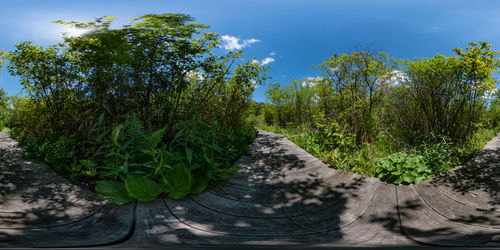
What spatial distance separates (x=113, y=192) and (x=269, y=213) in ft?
5.93

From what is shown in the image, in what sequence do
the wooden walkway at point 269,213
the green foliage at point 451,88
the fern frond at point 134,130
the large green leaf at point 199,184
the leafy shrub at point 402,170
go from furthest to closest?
the green foliage at point 451,88 < the leafy shrub at point 402,170 < the fern frond at point 134,130 < the large green leaf at point 199,184 < the wooden walkway at point 269,213

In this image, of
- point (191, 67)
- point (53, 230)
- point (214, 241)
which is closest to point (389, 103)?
point (191, 67)

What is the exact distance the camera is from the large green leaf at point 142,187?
2.36m

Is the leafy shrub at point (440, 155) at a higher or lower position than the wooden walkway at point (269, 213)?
higher

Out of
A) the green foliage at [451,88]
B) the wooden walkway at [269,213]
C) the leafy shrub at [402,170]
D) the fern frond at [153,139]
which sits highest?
the green foliage at [451,88]

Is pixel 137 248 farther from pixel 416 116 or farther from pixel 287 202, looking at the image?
pixel 416 116

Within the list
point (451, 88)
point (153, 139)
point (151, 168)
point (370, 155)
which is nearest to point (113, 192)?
point (151, 168)

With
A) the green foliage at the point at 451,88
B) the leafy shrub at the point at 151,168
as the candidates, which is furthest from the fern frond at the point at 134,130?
the green foliage at the point at 451,88

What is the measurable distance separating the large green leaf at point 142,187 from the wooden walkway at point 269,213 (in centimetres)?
9

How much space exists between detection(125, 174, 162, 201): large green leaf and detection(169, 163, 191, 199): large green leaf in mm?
161

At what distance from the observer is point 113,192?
7.98 ft

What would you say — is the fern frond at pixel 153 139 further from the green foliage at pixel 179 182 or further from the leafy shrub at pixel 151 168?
the green foliage at pixel 179 182

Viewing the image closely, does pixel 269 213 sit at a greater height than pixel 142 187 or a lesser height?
lesser

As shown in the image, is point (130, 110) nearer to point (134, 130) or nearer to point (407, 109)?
point (134, 130)
